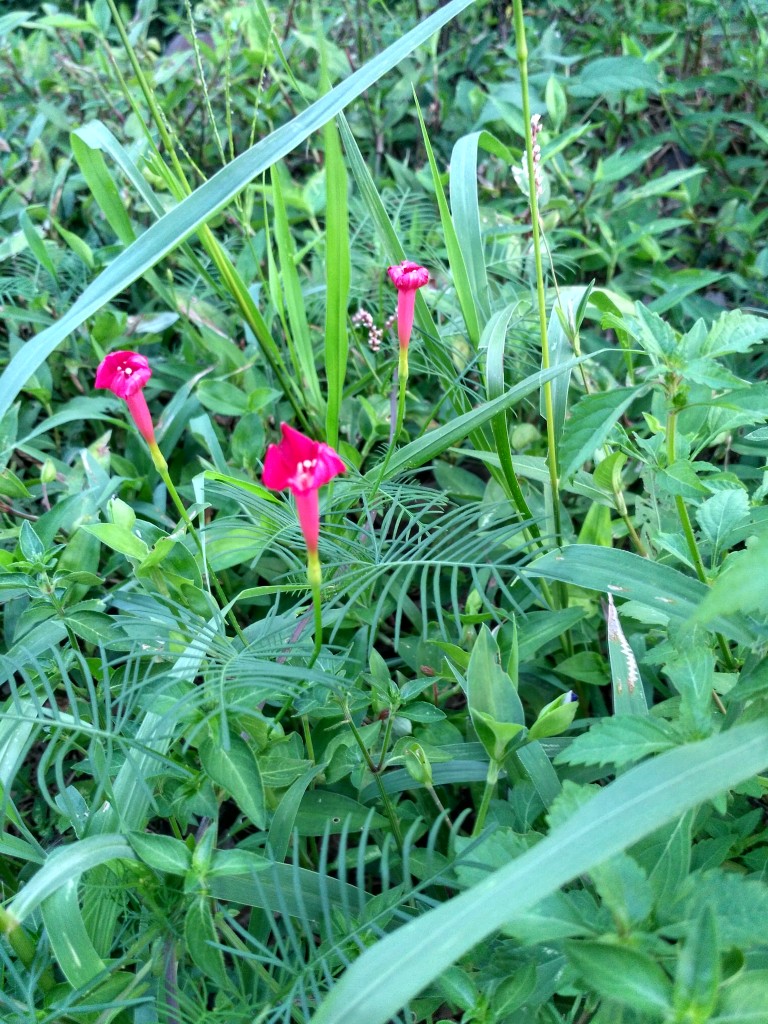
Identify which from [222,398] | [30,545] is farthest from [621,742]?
[222,398]

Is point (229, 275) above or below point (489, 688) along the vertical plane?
above

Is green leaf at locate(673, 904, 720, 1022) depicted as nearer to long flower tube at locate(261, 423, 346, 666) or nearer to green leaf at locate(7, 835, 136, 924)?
long flower tube at locate(261, 423, 346, 666)

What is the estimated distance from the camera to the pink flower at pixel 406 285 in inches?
33.2

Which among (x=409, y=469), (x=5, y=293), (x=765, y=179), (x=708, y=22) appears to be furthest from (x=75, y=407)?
(x=708, y=22)

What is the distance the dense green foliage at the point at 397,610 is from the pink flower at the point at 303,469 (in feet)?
0.39

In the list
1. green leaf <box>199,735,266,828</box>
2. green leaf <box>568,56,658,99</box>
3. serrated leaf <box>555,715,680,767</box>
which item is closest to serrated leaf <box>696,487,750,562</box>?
serrated leaf <box>555,715,680,767</box>

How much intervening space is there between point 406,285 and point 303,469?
1.08 feet

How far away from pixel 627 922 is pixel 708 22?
2.10 metres

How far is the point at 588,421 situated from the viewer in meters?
0.72

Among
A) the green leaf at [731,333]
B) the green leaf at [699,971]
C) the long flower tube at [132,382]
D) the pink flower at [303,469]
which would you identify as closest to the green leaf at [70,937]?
the long flower tube at [132,382]

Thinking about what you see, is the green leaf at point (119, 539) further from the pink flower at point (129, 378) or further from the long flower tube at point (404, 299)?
the long flower tube at point (404, 299)

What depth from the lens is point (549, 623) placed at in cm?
91

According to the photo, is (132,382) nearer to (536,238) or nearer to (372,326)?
(536,238)

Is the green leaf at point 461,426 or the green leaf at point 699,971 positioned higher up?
the green leaf at point 461,426
